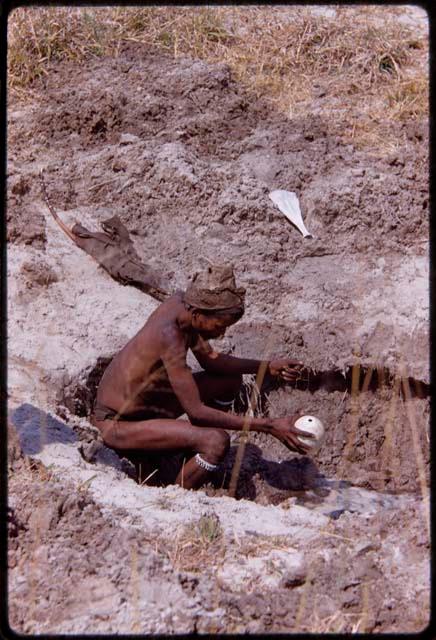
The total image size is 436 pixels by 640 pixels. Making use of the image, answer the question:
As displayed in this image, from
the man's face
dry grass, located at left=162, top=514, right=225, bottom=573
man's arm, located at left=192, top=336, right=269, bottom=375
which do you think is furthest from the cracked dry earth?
the man's face

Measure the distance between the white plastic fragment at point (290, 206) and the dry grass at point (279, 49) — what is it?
880 mm

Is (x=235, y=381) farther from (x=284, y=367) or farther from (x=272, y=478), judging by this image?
(x=272, y=478)

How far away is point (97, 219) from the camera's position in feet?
19.1

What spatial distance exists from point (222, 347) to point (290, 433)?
1.24 meters

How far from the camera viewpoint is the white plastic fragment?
5.94 metres

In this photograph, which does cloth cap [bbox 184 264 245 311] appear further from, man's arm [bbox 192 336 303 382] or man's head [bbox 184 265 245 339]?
man's arm [bbox 192 336 303 382]

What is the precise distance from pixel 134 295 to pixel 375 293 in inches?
51.3

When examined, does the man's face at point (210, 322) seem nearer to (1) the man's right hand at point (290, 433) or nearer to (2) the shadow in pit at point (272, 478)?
(1) the man's right hand at point (290, 433)

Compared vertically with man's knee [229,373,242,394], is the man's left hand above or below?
above

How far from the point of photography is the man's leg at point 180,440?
13.9 ft

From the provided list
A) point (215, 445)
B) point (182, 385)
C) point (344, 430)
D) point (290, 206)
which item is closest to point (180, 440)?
point (215, 445)

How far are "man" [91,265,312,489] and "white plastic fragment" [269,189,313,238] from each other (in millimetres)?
1535

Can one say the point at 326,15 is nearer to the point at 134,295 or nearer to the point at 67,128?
the point at 67,128

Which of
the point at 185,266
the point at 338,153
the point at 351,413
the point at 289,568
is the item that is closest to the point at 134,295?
the point at 185,266
